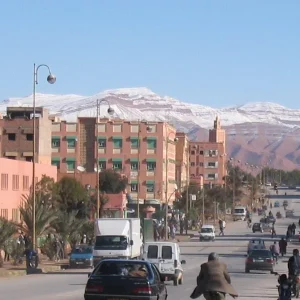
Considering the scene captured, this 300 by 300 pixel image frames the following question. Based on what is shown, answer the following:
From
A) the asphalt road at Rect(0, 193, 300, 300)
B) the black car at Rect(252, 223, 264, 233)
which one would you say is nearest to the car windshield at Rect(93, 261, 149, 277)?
the asphalt road at Rect(0, 193, 300, 300)

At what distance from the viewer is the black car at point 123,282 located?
2338 centimetres

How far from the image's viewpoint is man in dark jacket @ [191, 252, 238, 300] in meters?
18.5

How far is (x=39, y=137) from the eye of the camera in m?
95.1

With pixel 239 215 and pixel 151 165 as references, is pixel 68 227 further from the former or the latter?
pixel 239 215

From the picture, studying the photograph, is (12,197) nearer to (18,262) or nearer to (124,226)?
(18,262)

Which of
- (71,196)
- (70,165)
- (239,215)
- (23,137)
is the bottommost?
(239,215)

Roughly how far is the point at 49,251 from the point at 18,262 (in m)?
4.13

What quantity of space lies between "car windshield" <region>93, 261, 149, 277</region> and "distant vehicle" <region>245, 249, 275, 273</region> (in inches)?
1104

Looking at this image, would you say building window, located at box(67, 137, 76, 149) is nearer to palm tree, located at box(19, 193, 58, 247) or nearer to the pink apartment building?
the pink apartment building

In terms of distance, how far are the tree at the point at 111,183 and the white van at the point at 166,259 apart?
68611mm

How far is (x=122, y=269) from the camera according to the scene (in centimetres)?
2411

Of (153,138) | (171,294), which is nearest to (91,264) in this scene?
(171,294)

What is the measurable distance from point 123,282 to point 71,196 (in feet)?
185

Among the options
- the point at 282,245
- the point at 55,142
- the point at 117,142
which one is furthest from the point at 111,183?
the point at 282,245
